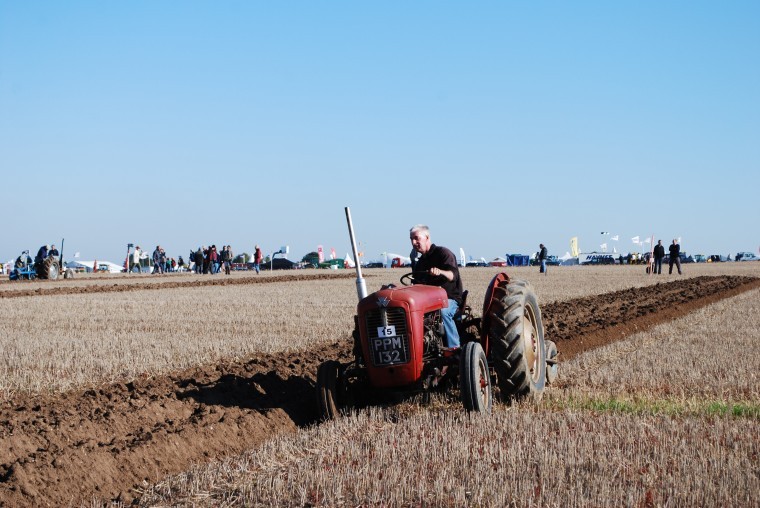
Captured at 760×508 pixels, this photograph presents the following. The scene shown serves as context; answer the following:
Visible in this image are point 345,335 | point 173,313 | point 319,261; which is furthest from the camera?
point 319,261

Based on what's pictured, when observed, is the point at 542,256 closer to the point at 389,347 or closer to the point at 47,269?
the point at 47,269

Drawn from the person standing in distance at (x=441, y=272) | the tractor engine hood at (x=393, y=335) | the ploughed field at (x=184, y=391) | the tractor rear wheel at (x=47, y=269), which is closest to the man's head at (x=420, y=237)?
the person standing in distance at (x=441, y=272)

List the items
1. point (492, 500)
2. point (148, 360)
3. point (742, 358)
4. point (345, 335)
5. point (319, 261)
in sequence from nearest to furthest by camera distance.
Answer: point (492, 500), point (742, 358), point (148, 360), point (345, 335), point (319, 261)

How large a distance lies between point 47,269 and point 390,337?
33713 mm

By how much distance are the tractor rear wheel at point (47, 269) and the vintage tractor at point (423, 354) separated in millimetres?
32681

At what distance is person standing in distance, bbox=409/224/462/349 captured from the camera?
764cm

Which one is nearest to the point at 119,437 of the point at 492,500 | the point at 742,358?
the point at 492,500

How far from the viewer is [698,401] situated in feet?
25.4

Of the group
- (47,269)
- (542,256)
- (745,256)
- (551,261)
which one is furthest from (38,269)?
(745,256)

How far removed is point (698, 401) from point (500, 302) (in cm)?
199

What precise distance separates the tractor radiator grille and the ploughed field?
48cm

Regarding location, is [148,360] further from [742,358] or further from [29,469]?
[742,358]

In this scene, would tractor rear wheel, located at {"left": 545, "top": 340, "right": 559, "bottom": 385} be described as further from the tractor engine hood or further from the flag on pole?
the flag on pole

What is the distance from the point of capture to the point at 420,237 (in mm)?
7652
